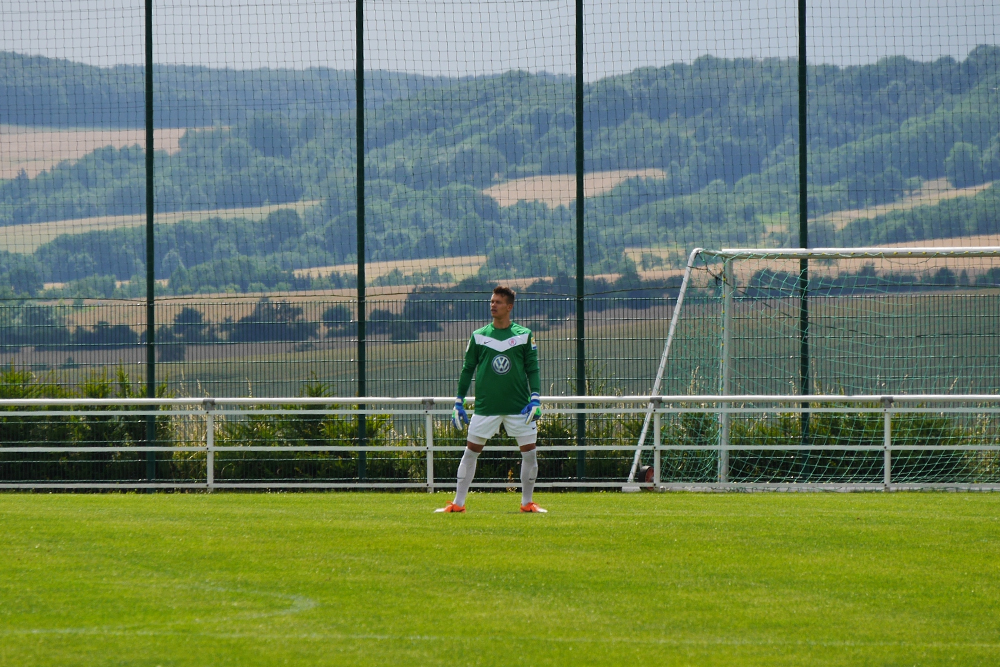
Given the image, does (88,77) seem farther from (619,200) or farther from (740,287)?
(740,287)

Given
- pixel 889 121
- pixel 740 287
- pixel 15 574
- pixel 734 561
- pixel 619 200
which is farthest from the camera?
pixel 889 121

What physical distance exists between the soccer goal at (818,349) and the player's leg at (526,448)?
3.45 meters

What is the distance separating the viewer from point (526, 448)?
996 cm

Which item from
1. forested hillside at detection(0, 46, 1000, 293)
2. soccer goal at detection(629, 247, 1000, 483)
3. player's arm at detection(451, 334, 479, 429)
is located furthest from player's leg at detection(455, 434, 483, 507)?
forested hillside at detection(0, 46, 1000, 293)

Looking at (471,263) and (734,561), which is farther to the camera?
(471,263)

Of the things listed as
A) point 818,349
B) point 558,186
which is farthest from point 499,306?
point 818,349

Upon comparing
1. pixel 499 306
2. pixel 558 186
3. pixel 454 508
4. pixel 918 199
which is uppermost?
pixel 918 199

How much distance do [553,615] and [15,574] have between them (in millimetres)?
3320

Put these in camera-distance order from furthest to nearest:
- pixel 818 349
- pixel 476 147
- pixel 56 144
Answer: pixel 476 147 → pixel 56 144 → pixel 818 349

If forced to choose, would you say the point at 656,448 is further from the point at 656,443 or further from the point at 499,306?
the point at 499,306

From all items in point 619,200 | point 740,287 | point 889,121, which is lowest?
point 740,287

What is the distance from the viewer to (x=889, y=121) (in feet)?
56.9

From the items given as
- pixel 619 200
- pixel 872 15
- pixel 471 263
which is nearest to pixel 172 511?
pixel 471 263

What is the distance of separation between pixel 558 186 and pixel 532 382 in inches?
188
